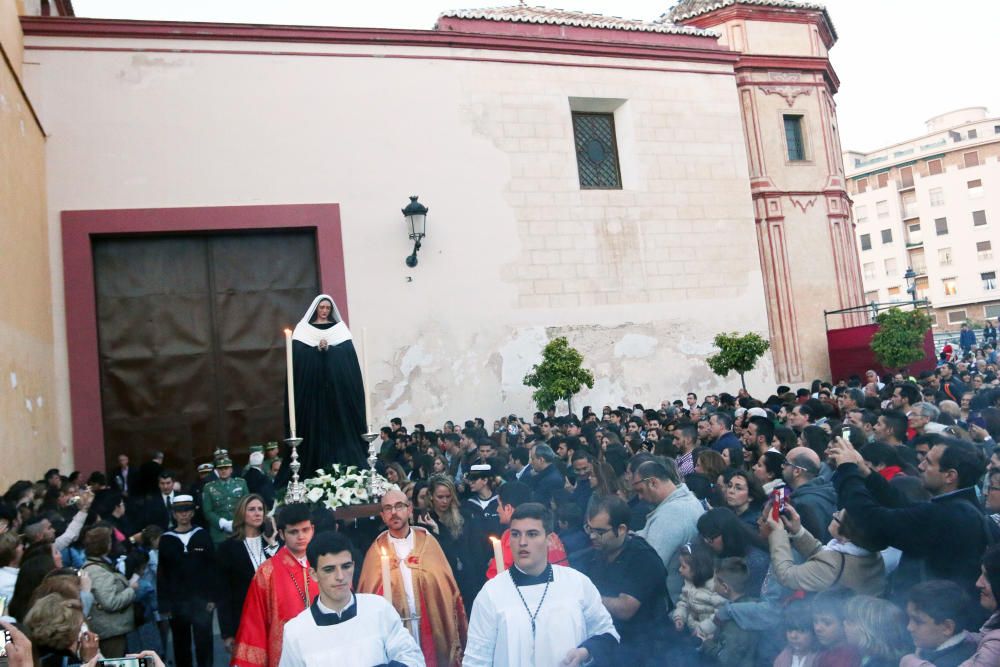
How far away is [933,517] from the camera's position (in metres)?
4.52

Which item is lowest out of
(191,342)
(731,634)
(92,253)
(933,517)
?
(731,634)

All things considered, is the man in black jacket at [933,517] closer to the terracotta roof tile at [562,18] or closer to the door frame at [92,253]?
the door frame at [92,253]

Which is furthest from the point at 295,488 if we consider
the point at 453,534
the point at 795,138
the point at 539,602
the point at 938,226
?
the point at 938,226

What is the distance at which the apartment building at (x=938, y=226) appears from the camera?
60.8 meters

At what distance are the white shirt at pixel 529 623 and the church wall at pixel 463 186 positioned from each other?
10.5 meters

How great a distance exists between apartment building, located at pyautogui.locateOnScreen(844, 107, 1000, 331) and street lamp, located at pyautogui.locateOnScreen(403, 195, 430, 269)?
49767 mm

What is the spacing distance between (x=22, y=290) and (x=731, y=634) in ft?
35.2

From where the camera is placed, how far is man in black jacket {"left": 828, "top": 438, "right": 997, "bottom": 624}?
14.6 feet

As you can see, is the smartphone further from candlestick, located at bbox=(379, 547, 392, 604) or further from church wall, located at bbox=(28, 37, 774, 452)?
church wall, located at bbox=(28, 37, 774, 452)

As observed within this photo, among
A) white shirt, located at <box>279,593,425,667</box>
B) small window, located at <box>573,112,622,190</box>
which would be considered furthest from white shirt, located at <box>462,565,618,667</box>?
small window, located at <box>573,112,622,190</box>

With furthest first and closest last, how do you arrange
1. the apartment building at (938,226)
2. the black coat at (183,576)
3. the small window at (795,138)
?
the apartment building at (938,226) → the small window at (795,138) → the black coat at (183,576)

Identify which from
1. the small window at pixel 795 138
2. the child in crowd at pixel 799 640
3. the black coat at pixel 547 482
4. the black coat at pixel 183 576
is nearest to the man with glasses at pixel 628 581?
the child in crowd at pixel 799 640

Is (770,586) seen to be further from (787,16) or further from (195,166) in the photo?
(787,16)

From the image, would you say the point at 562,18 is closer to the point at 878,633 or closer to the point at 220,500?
the point at 220,500
